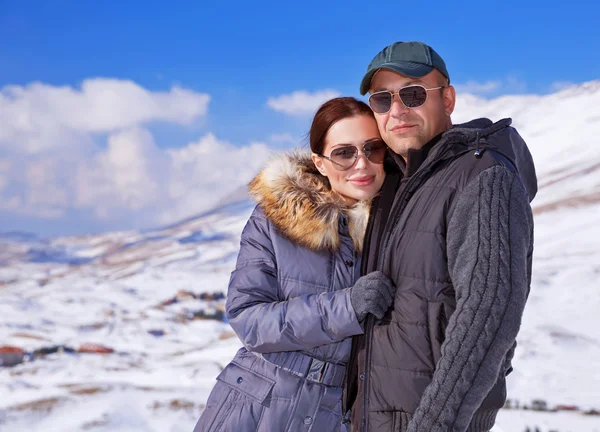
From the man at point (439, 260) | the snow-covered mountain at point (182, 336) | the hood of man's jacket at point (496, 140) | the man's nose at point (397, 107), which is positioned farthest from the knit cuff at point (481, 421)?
the snow-covered mountain at point (182, 336)

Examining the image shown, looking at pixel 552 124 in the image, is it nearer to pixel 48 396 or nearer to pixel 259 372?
pixel 48 396

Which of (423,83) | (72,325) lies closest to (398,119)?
(423,83)

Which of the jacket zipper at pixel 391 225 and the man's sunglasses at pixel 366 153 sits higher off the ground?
the man's sunglasses at pixel 366 153

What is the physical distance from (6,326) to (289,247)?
40.2ft

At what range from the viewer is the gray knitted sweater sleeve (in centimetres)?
152

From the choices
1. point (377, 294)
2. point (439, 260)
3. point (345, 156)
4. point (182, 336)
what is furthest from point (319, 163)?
point (182, 336)

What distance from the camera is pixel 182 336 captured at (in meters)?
11.8

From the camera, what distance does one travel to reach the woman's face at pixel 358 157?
8.07 ft

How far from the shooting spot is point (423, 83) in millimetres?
2104

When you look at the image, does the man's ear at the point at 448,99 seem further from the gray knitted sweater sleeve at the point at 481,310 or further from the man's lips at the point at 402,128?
the gray knitted sweater sleeve at the point at 481,310

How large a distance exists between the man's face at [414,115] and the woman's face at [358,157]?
0.30 metres

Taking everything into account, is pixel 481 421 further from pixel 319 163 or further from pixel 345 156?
pixel 319 163

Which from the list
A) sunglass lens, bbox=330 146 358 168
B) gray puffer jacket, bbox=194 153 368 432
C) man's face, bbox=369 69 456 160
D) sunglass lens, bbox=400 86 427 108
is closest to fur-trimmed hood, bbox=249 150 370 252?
gray puffer jacket, bbox=194 153 368 432

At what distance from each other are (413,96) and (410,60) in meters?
0.13
